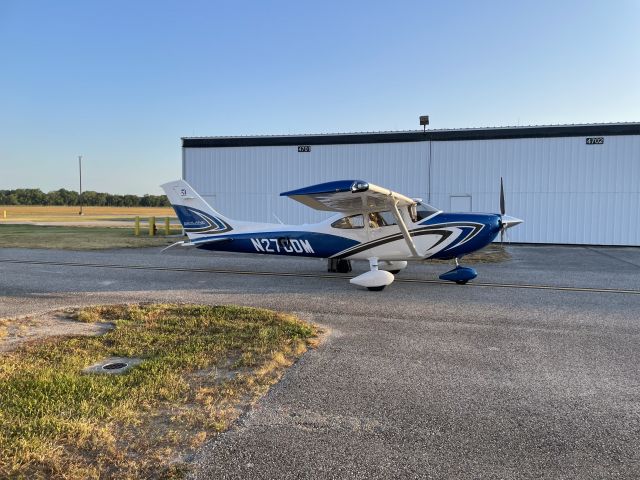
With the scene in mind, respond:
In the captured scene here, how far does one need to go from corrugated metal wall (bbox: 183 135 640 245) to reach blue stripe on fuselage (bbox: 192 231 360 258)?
41.1 ft

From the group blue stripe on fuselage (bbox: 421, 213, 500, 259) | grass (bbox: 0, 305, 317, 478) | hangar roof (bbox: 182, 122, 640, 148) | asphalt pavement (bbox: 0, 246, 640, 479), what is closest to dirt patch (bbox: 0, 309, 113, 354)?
grass (bbox: 0, 305, 317, 478)

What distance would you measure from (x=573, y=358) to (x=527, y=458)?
2547mm

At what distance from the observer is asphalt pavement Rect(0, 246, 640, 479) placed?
2889mm

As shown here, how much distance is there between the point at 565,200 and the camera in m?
21.6

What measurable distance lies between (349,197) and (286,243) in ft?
8.48

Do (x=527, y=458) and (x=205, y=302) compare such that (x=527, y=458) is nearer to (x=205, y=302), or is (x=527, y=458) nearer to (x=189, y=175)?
(x=205, y=302)

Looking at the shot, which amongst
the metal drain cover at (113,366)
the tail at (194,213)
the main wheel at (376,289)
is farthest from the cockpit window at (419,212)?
the metal drain cover at (113,366)

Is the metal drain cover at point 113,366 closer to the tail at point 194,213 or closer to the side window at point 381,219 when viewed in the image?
the side window at point 381,219

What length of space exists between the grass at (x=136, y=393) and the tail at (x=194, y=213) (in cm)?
595

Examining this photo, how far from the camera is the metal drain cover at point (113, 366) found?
435cm

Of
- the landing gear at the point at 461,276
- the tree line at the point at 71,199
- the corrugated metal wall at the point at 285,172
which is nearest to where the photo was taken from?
the landing gear at the point at 461,276

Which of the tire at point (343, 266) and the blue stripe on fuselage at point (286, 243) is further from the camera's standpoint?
the tire at point (343, 266)

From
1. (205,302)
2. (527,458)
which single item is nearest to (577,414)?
(527,458)

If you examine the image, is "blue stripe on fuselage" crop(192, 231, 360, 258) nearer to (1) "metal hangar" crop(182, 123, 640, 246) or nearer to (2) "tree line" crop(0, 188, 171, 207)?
(1) "metal hangar" crop(182, 123, 640, 246)
